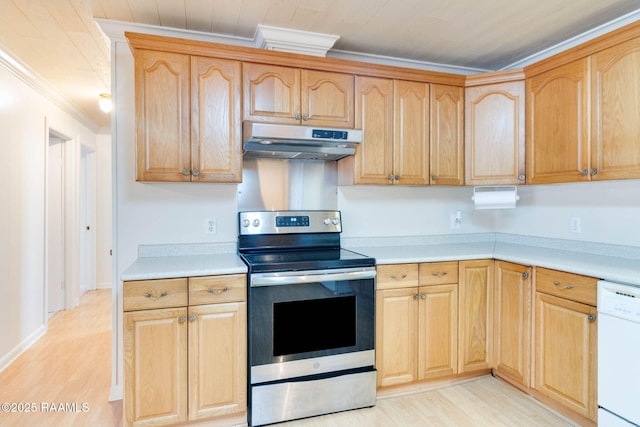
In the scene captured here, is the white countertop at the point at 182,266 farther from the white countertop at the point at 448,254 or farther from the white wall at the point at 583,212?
the white wall at the point at 583,212

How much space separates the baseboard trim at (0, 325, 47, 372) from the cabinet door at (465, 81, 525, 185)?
12.4 feet

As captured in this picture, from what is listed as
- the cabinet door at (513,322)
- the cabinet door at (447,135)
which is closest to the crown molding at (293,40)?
the cabinet door at (447,135)

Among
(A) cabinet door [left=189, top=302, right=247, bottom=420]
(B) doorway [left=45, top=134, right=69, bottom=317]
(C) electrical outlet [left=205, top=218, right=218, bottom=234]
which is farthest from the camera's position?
(B) doorway [left=45, top=134, right=69, bottom=317]

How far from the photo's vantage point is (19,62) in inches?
117

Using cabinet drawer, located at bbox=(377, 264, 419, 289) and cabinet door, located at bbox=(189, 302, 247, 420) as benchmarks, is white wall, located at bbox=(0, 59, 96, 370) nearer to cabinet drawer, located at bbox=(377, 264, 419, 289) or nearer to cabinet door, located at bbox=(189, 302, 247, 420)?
cabinet door, located at bbox=(189, 302, 247, 420)

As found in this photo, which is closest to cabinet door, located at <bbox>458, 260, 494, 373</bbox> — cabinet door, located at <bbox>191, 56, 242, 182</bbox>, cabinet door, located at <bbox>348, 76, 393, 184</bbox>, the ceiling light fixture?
cabinet door, located at <bbox>348, 76, 393, 184</bbox>

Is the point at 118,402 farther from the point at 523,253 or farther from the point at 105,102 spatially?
the point at 523,253

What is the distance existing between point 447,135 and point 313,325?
1693 mm

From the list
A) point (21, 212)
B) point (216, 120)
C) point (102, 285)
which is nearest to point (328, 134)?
point (216, 120)

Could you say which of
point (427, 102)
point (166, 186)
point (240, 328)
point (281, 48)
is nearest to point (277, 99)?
point (281, 48)

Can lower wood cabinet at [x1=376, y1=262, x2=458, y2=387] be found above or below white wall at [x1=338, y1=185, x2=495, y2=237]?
below

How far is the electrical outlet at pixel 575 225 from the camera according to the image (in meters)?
2.59

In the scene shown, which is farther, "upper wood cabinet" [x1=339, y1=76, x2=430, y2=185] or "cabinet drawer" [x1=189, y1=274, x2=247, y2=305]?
"upper wood cabinet" [x1=339, y1=76, x2=430, y2=185]

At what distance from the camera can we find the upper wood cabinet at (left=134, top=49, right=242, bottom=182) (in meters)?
2.17
